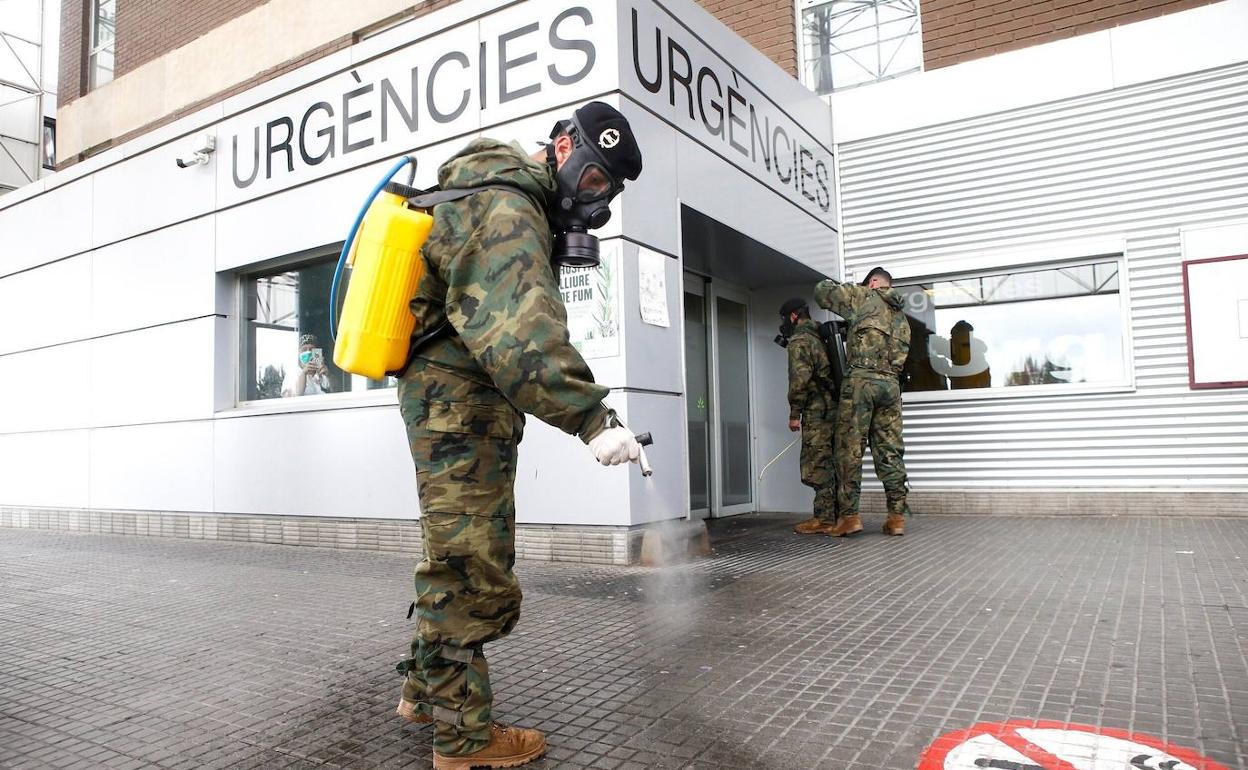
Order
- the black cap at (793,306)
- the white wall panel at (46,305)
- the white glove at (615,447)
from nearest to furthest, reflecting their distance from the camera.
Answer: the white glove at (615,447) < the black cap at (793,306) < the white wall panel at (46,305)

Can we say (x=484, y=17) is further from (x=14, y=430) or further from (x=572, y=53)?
(x=14, y=430)

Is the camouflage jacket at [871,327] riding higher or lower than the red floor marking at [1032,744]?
higher

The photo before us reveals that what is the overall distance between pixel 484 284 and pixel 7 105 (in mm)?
32805

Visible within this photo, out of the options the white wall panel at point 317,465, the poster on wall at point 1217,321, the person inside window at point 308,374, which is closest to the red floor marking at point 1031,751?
the white wall panel at point 317,465

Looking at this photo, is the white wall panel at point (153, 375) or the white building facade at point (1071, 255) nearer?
the white building facade at point (1071, 255)

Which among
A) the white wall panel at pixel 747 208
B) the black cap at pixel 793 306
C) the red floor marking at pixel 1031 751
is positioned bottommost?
the red floor marking at pixel 1031 751

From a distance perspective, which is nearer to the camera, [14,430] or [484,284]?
[484,284]

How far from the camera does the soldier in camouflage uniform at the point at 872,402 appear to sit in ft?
23.2

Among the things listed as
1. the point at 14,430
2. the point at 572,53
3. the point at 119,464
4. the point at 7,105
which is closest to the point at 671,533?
the point at 572,53

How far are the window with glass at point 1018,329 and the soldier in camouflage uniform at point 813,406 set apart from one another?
1.96 metres

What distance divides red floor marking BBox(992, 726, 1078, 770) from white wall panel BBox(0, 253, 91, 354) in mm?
10305

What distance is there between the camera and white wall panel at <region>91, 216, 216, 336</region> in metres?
8.35

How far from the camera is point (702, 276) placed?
872 centimetres

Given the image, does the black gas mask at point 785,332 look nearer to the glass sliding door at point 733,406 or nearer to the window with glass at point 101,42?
the glass sliding door at point 733,406
